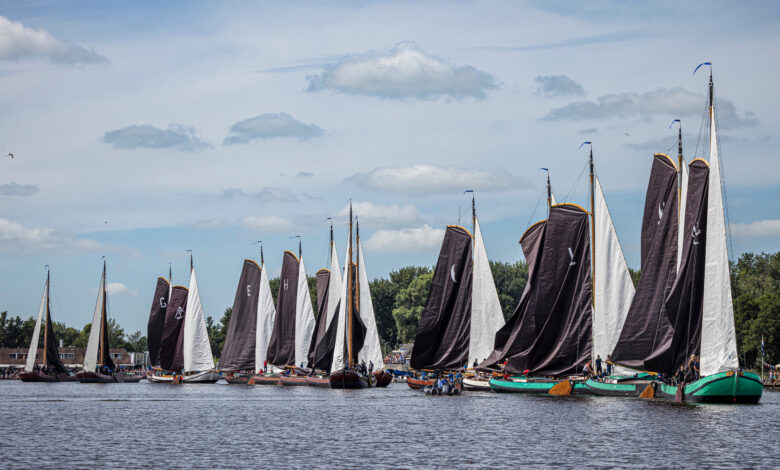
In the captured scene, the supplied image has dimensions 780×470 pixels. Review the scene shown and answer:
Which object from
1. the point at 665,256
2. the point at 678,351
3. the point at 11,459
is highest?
the point at 665,256

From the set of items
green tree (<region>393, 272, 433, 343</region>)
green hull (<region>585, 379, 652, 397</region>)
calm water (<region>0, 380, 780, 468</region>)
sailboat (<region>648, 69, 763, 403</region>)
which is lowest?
calm water (<region>0, 380, 780, 468</region>)

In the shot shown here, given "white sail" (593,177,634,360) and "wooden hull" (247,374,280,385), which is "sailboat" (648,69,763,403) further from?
"wooden hull" (247,374,280,385)

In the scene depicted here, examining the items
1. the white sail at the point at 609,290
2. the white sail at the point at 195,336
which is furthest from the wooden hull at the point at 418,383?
the white sail at the point at 195,336

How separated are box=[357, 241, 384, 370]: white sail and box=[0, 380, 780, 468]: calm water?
25.1 m

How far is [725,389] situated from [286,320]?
6636 centimetres

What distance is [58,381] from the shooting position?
5787 inches

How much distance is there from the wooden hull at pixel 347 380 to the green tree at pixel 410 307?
83.8 meters

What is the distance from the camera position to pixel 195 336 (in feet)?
395

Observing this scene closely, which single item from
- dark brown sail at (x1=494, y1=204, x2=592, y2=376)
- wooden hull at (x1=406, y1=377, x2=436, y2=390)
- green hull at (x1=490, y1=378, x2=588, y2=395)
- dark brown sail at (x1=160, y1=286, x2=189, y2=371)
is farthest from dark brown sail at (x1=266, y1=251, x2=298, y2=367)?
dark brown sail at (x1=494, y1=204, x2=592, y2=376)

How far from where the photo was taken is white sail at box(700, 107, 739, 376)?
57281mm

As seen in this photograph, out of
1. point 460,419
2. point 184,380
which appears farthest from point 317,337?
point 460,419

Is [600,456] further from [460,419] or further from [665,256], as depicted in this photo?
[665,256]

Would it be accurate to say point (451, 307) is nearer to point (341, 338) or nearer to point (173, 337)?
point (341, 338)

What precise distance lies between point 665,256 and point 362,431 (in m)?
25.4
